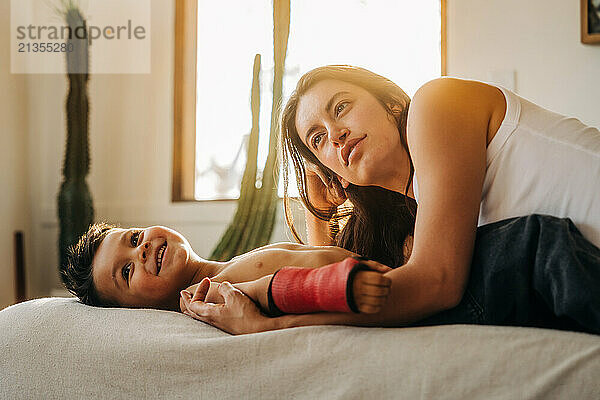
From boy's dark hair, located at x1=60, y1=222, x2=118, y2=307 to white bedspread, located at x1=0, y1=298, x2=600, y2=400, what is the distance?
256 millimetres

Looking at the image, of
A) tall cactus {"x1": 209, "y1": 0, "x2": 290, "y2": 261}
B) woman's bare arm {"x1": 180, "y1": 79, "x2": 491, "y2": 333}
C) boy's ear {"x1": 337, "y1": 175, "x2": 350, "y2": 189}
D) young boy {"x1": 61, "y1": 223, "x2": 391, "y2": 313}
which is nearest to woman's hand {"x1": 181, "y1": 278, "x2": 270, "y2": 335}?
woman's bare arm {"x1": 180, "y1": 79, "x2": 491, "y2": 333}

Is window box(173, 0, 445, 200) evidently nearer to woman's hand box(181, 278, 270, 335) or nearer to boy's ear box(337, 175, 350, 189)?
boy's ear box(337, 175, 350, 189)

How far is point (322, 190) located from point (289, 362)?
2.71ft

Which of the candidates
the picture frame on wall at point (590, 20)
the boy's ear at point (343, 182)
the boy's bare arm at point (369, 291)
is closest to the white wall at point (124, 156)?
the boy's ear at point (343, 182)

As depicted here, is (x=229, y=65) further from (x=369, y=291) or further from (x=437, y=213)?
(x=369, y=291)

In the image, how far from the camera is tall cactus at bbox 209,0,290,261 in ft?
8.41

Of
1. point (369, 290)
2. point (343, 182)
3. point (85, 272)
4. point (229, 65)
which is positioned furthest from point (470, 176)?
point (229, 65)

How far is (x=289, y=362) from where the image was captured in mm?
843

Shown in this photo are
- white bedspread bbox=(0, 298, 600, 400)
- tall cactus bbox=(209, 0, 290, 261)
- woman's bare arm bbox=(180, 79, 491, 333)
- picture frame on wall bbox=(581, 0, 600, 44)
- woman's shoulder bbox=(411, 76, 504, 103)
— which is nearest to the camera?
white bedspread bbox=(0, 298, 600, 400)

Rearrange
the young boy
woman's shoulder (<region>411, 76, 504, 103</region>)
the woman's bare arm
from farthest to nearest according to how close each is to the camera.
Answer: the young boy, woman's shoulder (<region>411, 76, 504, 103</region>), the woman's bare arm

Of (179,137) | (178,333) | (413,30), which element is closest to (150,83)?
(179,137)

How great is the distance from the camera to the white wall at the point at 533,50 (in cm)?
244

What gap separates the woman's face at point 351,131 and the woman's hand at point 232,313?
15.2 inches

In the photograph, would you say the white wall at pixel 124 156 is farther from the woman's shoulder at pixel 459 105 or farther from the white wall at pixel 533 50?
the woman's shoulder at pixel 459 105
